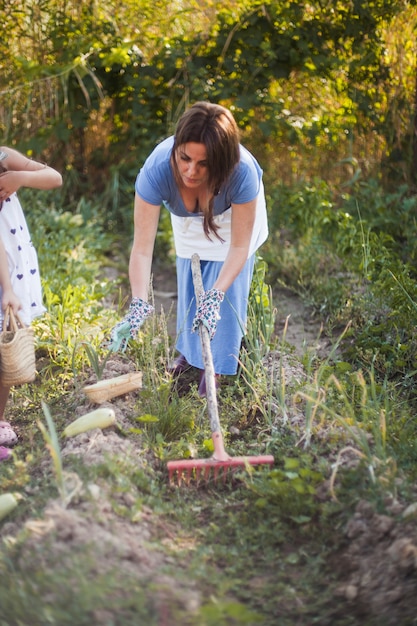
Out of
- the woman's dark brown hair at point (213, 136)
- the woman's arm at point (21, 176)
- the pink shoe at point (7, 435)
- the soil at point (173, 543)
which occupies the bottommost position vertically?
the pink shoe at point (7, 435)

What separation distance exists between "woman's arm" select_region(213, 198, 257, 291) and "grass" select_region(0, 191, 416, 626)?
1.29 ft

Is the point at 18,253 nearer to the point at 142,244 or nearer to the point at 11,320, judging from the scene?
the point at 11,320

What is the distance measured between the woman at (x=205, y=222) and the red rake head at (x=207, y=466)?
1.78ft

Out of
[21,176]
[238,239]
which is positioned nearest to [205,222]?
[238,239]

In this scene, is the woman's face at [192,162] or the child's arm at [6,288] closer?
→ the woman's face at [192,162]

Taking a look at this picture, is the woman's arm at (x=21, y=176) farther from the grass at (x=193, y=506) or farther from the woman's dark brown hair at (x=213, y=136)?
the grass at (x=193, y=506)

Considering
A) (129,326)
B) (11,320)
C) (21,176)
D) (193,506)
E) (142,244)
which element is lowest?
(193,506)

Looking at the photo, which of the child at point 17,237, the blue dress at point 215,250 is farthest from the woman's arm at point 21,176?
the blue dress at point 215,250

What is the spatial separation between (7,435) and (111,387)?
0.44 m

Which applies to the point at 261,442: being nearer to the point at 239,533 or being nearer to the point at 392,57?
the point at 239,533

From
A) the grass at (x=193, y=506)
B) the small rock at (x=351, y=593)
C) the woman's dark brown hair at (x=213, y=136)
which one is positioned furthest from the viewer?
the woman's dark brown hair at (x=213, y=136)

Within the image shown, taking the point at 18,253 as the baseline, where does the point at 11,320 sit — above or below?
below

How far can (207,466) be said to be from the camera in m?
2.61

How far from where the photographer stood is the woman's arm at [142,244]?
10.2ft
